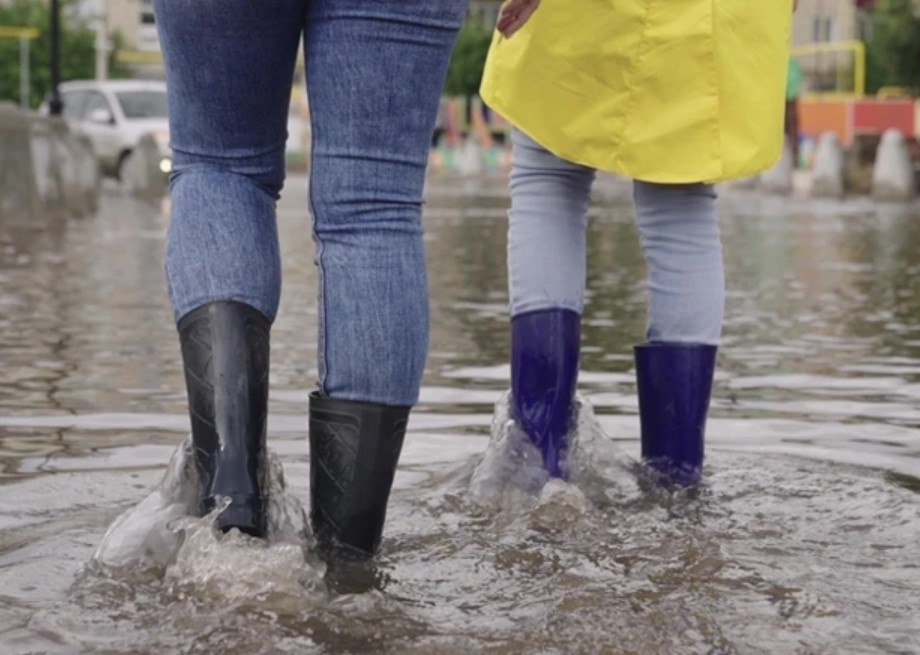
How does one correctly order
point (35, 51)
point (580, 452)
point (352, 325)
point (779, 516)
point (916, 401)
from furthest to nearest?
point (35, 51), point (916, 401), point (580, 452), point (779, 516), point (352, 325)

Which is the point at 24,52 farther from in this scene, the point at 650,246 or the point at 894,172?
the point at 650,246

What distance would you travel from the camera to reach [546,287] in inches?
132

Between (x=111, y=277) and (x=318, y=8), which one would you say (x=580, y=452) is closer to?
(x=318, y=8)

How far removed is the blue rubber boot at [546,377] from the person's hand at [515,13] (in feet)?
1.66

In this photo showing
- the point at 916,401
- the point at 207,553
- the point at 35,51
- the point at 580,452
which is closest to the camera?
the point at 207,553

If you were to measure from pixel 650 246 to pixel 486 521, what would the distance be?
0.63 m

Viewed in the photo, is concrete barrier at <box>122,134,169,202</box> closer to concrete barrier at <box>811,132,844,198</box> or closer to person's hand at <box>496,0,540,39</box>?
concrete barrier at <box>811,132,844,198</box>

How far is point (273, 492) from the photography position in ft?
8.63

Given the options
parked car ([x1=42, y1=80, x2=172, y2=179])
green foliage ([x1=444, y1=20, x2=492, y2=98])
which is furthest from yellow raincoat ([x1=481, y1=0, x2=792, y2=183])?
green foliage ([x1=444, y1=20, x2=492, y2=98])

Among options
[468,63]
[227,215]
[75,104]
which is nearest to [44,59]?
[468,63]

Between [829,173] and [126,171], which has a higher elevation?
[126,171]

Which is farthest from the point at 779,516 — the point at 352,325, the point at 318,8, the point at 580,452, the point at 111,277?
the point at 111,277

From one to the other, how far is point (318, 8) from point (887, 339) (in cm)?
384

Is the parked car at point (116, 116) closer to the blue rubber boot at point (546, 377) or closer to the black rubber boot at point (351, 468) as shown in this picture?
the blue rubber boot at point (546, 377)
